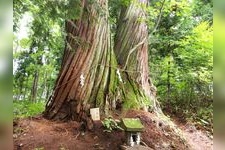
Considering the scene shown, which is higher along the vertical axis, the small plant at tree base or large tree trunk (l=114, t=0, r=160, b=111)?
large tree trunk (l=114, t=0, r=160, b=111)

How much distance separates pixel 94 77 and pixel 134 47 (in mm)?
1155

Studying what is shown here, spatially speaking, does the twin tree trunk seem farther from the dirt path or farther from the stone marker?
the dirt path

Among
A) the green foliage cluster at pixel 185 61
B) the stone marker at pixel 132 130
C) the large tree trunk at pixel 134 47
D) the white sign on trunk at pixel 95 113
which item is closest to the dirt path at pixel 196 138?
the green foliage cluster at pixel 185 61

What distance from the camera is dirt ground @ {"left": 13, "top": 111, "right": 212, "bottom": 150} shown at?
3.23 m

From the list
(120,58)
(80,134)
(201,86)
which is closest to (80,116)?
(80,134)

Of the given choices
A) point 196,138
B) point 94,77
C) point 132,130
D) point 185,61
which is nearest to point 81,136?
point 132,130

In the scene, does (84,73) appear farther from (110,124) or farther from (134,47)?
(134,47)

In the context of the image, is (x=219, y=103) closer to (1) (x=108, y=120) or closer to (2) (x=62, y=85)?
(1) (x=108, y=120)

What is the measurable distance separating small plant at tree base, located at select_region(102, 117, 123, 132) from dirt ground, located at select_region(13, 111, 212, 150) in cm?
5

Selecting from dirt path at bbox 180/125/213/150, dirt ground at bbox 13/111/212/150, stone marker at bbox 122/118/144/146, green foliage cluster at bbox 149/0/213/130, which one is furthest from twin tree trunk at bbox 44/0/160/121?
green foliage cluster at bbox 149/0/213/130

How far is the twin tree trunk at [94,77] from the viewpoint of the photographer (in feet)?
12.6

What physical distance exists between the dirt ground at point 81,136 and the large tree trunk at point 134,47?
72 cm

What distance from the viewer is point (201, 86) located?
19.0 feet

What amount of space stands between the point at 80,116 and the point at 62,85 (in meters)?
0.58
